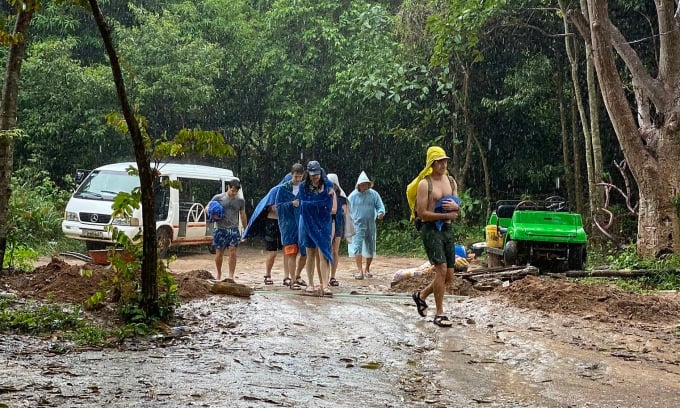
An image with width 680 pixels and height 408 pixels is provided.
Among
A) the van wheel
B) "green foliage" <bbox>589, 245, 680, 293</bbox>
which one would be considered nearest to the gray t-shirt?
the van wheel

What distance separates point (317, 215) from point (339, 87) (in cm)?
1200

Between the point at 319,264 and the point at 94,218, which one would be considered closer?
the point at 319,264

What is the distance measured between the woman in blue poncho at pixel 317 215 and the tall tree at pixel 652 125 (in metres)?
6.18

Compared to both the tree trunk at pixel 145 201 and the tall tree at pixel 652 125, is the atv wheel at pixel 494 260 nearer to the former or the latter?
the tall tree at pixel 652 125

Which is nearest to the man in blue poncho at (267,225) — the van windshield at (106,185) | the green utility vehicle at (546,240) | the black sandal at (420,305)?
the black sandal at (420,305)

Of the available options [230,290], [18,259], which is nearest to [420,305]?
[230,290]

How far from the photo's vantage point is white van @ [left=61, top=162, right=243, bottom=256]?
53.8 feet

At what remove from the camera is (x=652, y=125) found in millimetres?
13922

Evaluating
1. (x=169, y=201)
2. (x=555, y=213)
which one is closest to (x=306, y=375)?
(x=555, y=213)

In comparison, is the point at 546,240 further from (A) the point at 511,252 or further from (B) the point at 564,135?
(B) the point at 564,135

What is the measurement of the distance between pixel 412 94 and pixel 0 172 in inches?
609

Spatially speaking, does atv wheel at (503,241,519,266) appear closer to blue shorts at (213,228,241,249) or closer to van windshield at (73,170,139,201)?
blue shorts at (213,228,241,249)

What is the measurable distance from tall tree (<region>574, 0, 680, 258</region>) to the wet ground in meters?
4.15

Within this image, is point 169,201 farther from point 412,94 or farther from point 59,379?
point 59,379
